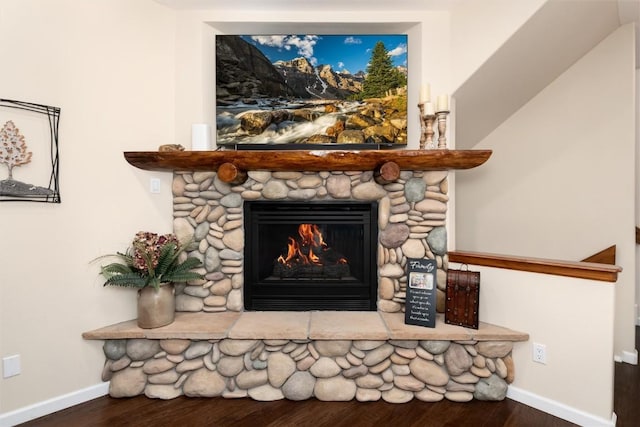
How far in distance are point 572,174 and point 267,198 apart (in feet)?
8.49

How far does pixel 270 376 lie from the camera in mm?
1748

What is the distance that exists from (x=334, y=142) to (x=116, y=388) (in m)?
2.23

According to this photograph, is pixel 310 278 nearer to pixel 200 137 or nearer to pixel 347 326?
pixel 347 326

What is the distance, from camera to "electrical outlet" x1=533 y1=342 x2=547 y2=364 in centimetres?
171

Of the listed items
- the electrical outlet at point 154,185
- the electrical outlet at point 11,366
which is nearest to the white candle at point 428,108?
the electrical outlet at point 154,185

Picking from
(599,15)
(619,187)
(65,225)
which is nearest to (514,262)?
(619,187)

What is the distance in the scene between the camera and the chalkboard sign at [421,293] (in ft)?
5.96

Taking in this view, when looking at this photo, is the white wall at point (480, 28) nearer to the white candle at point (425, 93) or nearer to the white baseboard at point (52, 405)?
the white candle at point (425, 93)

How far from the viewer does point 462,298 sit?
6.05ft

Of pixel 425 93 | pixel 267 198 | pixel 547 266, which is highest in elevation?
pixel 425 93

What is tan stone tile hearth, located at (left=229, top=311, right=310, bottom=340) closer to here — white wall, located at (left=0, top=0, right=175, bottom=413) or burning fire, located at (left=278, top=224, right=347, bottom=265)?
burning fire, located at (left=278, top=224, right=347, bottom=265)

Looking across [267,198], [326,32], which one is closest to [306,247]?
[267,198]

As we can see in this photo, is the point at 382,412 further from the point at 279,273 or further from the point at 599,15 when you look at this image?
the point at 599,15

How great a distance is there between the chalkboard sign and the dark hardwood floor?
19.8 inches
